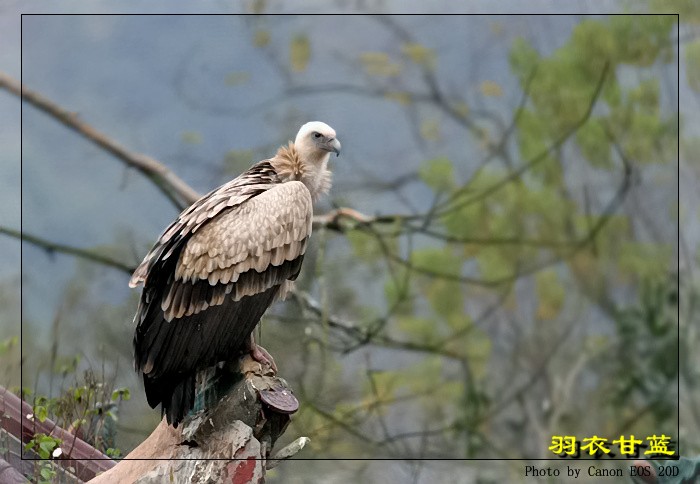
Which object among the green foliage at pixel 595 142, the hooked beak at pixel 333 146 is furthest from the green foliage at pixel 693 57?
the hooked beak at pixel 333 146

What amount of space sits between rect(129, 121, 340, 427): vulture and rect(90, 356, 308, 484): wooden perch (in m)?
0.07

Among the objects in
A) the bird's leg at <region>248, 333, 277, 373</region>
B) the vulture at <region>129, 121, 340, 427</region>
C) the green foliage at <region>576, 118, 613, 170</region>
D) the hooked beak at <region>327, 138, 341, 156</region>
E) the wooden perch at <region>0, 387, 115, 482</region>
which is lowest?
the wooden perch at <region>0, 387, 115, 482</region>

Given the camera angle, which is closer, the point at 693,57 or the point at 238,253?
the point at 238,253

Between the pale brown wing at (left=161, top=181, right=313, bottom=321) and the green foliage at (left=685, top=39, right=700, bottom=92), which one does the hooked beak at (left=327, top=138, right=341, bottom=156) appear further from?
the green foliage at (left=685, top=39, right=700, bottom=92)

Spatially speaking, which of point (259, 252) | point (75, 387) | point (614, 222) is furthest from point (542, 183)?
point (75, 387)

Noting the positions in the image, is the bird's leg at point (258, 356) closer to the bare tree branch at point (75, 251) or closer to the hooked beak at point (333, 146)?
the hooked beak at point (333, 146)

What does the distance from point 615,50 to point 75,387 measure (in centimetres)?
269

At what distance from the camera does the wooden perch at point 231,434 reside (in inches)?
112

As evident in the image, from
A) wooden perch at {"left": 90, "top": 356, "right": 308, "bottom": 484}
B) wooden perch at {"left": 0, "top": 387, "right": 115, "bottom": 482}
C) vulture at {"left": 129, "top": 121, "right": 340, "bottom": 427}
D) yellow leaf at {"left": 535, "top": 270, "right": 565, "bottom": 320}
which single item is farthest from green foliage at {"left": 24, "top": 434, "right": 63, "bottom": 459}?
yellow leaf at {"left": 535, "top": 270, "right": 565, "bottom": 320}

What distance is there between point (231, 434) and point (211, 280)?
1.54ft

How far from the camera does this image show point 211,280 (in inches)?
111

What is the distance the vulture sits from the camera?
2818 millimetres

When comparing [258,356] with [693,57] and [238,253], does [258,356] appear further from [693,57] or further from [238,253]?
[693,57]

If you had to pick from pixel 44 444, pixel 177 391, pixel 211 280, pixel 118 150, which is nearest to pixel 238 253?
pixel 211 280
